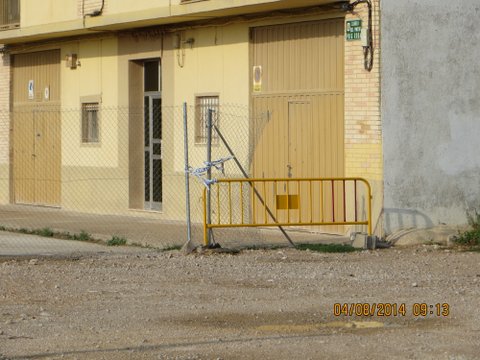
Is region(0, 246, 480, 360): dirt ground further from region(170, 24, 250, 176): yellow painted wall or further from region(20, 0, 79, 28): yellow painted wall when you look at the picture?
region(20, 0, 79, 28): yellow painted wall

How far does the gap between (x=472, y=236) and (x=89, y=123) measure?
10.9 metres

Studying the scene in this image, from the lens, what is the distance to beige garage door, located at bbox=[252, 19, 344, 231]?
1911cm

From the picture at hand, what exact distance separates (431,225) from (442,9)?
10.9ft

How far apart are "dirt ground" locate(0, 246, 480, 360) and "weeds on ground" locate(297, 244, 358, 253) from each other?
0.36 meters

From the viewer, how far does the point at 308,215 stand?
19422 mm

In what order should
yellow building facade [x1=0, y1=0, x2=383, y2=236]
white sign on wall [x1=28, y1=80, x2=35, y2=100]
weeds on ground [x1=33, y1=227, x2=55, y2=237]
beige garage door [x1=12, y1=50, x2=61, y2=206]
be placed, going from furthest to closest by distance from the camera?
white sign on wall [x1=28, y1=80, x2=35, y2=100], beige garage door [x1=12, y1=50, x2=61, y2=206], weeds on ground [x1=33, y1=227, x2=55, y2=237], yellow building facade [x1=0, y1=0, x2=383, y2=236]

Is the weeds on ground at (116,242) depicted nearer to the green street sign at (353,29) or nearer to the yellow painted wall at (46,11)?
the green street sign at (353,29)

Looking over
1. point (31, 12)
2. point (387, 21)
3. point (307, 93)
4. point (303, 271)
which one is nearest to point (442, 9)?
point (387, 21)

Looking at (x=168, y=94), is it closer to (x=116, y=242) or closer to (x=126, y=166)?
(x=126, y=166)

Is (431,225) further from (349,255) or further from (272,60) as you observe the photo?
(272,60)

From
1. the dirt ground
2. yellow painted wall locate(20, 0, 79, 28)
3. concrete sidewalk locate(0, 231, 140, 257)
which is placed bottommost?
the dirt ground

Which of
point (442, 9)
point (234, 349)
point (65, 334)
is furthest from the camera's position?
point (442, 9)

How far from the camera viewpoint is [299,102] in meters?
19.7
